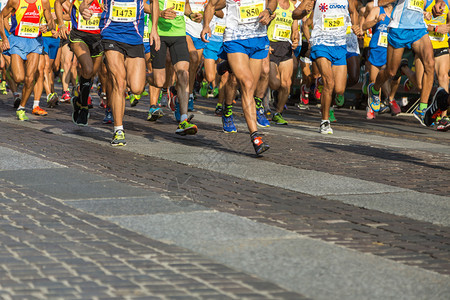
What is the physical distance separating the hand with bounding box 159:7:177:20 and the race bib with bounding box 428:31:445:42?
14.2 ft

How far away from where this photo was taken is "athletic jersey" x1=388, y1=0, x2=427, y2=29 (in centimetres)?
1334

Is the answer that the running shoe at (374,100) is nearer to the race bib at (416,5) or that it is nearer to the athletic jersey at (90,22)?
the race bib at (416,5)

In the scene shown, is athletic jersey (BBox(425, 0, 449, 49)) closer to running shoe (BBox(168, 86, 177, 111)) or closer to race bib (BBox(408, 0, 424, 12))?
race bib (BBox(408, 0, 424, 12))

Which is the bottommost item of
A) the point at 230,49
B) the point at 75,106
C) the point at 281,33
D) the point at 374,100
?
the point at 374,100

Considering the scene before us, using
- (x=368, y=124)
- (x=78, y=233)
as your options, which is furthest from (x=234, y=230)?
(x=368, y=124)

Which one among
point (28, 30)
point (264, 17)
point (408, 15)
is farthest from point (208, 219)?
point (28, 30)

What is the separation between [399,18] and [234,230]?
29.1 feet

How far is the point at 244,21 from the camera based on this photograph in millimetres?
9891

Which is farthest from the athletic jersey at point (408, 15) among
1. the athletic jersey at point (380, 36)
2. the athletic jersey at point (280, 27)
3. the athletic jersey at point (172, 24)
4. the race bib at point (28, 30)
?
the race bib at point (28, 30)

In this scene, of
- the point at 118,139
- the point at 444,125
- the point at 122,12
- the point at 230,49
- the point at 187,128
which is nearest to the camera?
the point at 230,49

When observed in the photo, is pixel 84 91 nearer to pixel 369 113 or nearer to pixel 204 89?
pixel 369 113

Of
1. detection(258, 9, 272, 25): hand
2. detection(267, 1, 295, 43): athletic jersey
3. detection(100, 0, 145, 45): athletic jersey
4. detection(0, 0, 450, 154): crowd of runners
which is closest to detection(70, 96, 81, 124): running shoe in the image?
detection(0, 0, 450, 154): crowd of runners

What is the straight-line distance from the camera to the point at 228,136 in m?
11.8

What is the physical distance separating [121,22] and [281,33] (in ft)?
15.7
